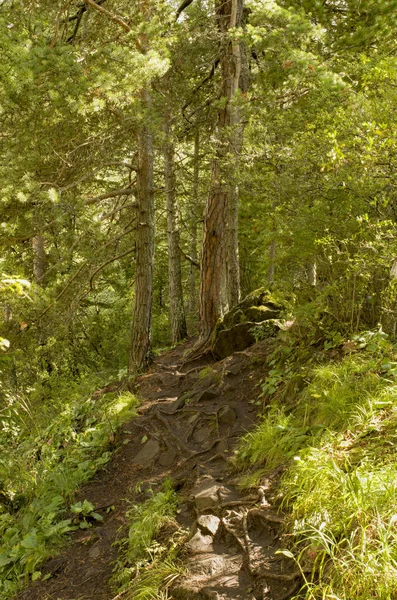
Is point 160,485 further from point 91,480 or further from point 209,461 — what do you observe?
point 91,480

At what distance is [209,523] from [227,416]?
2708 millimetres

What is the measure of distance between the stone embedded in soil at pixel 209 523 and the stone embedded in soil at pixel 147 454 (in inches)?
104

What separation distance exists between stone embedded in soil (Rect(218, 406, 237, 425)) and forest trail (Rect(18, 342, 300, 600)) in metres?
0.01

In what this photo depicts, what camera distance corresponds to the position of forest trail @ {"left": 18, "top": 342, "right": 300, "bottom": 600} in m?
3.32

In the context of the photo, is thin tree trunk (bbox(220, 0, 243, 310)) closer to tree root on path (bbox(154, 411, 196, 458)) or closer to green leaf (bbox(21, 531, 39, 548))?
tree root on path (bbox(154, 411, 196, 458))

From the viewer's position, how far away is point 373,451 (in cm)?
349

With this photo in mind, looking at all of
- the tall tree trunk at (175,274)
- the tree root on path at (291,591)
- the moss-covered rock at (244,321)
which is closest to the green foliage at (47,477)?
the moss-covered rock at (244,321)

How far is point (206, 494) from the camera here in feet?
14.4

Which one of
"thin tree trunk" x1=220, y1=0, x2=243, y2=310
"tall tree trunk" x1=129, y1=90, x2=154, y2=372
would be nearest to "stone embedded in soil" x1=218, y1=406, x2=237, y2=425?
"thin tree trunk" x1=220, y1=0, x2=243, y2=310

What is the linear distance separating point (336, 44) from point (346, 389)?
6971 millimetres

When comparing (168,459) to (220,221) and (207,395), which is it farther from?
(220,221)

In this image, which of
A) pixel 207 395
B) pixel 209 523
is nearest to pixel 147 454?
pixel 207 395

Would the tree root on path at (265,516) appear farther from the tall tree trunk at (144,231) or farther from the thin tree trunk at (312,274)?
the tall tree trunk at (144,231)

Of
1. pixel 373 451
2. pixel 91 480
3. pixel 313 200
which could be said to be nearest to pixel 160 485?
pixel 91 480
